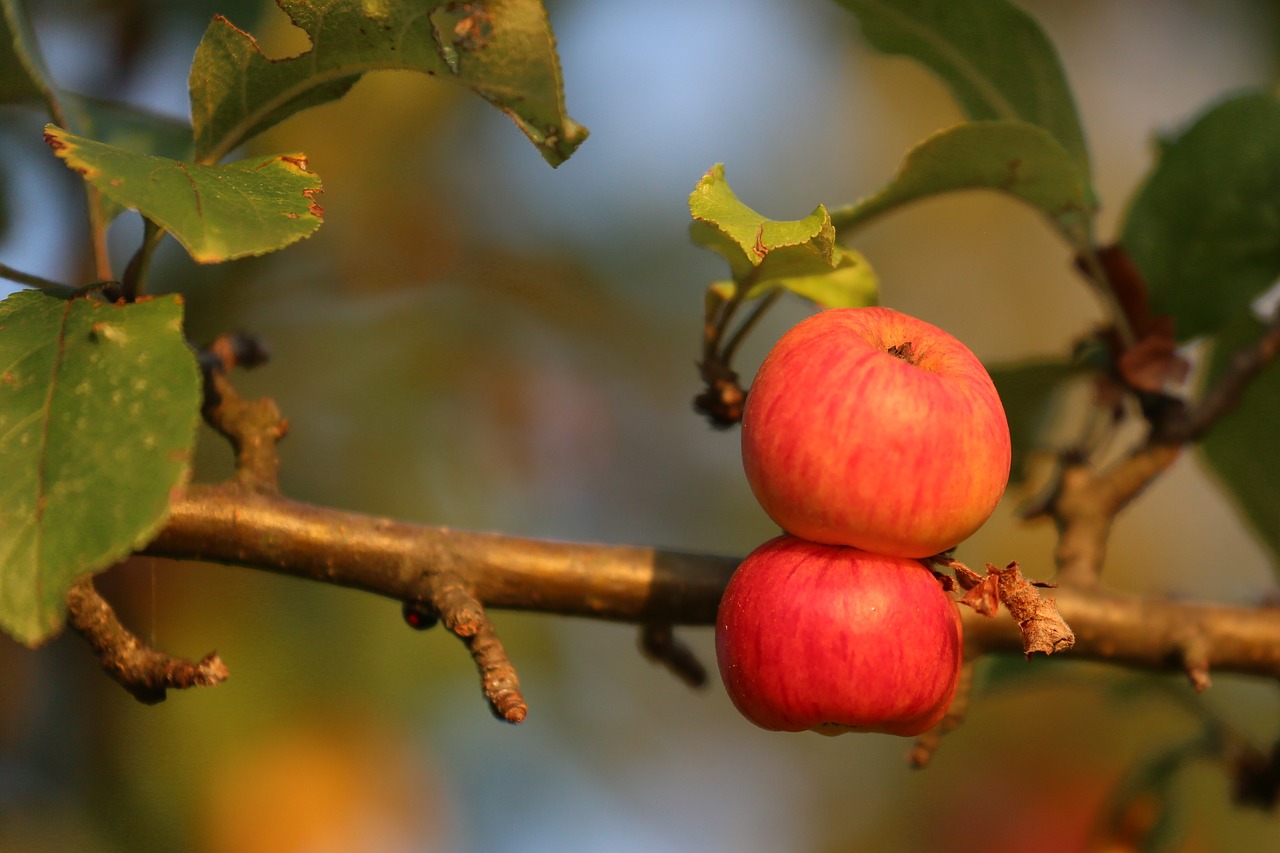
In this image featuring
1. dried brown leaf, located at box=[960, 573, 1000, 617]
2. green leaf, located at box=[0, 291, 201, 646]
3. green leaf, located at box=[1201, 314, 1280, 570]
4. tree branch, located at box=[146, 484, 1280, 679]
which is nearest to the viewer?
green leaf, located at box=[0, 291, 201, 646]

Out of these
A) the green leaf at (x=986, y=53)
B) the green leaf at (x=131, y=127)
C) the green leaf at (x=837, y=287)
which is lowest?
the green leaf at (x=131, y=127)

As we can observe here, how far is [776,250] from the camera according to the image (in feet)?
1.91

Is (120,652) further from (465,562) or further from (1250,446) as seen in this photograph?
(1250,446)

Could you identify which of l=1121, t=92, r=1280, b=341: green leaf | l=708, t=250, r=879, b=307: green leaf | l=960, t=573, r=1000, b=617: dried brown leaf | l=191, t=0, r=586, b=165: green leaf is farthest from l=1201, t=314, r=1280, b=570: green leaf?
l=191, t=0, r=586, b=165: green leaf

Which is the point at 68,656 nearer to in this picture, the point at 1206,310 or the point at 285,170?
the point at 285,170

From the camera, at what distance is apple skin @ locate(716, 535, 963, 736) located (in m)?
0.53

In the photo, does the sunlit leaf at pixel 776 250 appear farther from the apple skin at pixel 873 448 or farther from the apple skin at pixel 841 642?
the apple skin at pixel 841 642

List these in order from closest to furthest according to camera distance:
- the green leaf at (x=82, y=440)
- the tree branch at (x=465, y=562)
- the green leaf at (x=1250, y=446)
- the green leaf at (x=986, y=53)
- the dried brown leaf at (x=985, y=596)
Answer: the green leaf at (x=82, y=440), the dried brown leaf at (x=985, y=596), the tree branch at (x=465, y=562), the green leaf at (x=986, y=53), the green leaf at (x=1250, y=446)

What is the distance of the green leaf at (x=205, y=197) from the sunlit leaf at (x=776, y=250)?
219 millimetres

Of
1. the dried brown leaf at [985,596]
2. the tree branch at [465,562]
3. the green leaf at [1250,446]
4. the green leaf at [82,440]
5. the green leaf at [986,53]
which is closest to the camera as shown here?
the green leaf at [82,440]

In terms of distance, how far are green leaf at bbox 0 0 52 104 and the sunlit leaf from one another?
53 cm

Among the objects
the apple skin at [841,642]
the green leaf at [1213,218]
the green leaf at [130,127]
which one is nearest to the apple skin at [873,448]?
the apple skin at [841,642]

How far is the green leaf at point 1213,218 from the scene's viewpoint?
95cm

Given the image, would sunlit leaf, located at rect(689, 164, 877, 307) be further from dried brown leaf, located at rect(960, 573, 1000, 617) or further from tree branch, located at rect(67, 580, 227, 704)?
tree branch, located at rect(67, 580, 227, 704)
